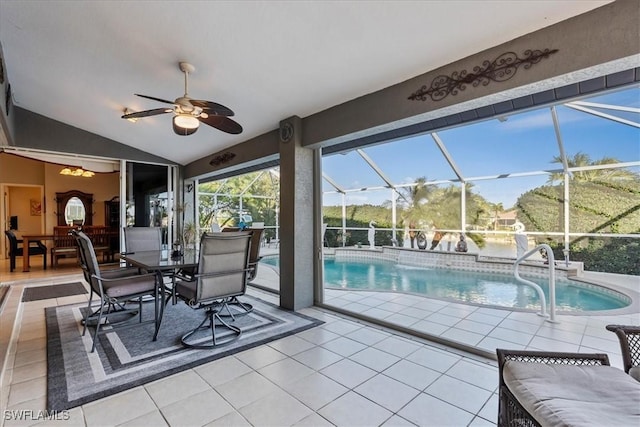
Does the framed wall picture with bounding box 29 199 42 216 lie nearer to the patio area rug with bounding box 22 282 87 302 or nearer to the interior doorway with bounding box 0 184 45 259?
the interior doorway with bounding box 0 184 45 259

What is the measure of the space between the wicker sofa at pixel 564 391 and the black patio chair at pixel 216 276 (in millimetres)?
2249

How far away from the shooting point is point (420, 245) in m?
8.44

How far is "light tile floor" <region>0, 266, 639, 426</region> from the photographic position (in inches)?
73.2

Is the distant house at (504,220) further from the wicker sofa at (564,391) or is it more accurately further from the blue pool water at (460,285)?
the wicker sofa at (564,391)

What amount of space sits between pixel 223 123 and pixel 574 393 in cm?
328

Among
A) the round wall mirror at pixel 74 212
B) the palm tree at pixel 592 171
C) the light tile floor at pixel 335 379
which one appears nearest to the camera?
the light tile floor at pixel 335 379

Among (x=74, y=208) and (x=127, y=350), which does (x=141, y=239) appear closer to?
(x=127, y=350)

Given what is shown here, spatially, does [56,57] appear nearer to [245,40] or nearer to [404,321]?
[245,40]

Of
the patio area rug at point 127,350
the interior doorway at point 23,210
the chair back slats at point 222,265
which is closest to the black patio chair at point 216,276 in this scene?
the chair back slats at point 222,265

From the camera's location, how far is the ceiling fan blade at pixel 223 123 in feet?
9.86

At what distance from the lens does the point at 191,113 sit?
2.81 meters

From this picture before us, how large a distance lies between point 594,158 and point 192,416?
25.8 ft

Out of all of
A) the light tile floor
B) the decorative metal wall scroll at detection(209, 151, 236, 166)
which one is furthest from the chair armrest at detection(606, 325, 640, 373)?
the decorative metal wall scroll at detection(209, 151, 236, 166)

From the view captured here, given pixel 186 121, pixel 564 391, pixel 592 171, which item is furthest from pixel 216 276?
pixel 592 171
